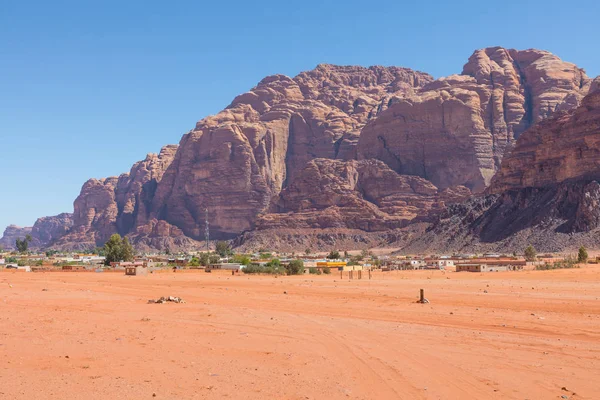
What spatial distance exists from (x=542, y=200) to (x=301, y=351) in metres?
105

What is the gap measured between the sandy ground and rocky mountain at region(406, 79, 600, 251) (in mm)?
78054

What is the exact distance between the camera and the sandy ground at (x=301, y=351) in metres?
12.1

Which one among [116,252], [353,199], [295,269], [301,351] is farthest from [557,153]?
[301,351]

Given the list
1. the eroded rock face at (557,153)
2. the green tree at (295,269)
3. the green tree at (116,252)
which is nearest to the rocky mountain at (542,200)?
the eroded rock face at (557,153)

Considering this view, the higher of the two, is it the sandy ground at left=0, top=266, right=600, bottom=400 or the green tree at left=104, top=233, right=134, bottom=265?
the green tree at left=104, top=233, right=134, bottom=265

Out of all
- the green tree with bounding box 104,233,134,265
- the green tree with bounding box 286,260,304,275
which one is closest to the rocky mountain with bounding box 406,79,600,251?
the green tree with bounding box 286,260,304,275

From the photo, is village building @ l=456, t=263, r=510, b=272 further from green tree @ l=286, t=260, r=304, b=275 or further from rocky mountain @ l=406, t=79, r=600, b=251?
rocky mountain @ l=406, t=79, r=600, b=251

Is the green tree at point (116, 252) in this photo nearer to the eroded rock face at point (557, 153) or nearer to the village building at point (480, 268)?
the village building at point (480, 268)

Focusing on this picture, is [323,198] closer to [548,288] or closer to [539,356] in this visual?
[548,288]

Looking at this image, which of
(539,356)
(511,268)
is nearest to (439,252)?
(511,268)

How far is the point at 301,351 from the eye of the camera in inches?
624

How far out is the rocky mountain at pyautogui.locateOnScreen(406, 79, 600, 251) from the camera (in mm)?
100438

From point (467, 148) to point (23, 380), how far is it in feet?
619

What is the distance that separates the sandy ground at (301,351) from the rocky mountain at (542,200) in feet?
256
